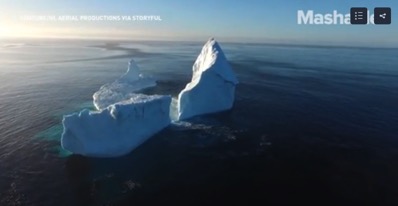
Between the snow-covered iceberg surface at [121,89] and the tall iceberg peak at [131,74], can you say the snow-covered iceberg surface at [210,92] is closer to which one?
the snow-covered iceberg surface at [121,89]

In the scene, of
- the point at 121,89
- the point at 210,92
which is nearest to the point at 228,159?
the point at 210,92

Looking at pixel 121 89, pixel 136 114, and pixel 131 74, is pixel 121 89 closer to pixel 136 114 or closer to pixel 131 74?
pixel 131 74

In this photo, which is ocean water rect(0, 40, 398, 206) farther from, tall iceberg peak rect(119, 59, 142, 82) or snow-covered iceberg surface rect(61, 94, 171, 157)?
tall iceberg peak rect(119, 59, 142, 82)

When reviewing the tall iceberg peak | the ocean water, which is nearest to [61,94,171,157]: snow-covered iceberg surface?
the ocean water

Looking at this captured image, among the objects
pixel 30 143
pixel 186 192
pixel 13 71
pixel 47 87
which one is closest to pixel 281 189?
pixel 186 192

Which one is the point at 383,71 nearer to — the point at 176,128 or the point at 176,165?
the point at 176,128

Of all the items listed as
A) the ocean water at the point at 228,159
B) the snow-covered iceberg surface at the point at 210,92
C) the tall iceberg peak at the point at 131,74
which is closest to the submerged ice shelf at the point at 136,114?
the snow-covered iceberg surface at the point at 210,92

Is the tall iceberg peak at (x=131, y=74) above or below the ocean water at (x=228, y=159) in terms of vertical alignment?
above
